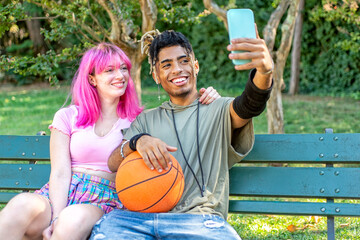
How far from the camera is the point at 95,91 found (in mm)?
3783

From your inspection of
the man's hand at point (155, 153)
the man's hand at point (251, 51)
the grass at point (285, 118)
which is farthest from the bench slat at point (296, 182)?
the man's hand at point (251, 51)

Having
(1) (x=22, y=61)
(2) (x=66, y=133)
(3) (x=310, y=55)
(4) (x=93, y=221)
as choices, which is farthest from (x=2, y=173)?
(3) (x=310, y=55)

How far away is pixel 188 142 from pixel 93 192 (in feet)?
2.40

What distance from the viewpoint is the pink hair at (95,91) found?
145 inches

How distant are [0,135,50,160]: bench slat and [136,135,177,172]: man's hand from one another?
1179 millimetres

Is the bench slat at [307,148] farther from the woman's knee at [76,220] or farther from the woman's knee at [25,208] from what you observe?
the woman's knee at [25,208]

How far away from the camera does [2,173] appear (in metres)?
4.10

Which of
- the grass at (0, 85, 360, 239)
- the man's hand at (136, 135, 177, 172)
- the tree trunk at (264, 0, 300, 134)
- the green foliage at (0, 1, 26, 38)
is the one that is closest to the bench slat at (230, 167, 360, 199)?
the man's hand at (136, 135, 177, 172)

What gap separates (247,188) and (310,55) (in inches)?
454

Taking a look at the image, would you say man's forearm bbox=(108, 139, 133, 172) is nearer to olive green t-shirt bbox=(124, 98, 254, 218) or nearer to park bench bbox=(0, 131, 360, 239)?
olive green t-shirt bbox=(124, 98, 254, 218)

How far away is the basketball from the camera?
9.99 feet

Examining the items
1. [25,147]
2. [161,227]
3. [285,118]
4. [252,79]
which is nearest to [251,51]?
[252,79]

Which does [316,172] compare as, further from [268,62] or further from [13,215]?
[13,215]

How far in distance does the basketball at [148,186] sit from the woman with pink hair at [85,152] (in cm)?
32
